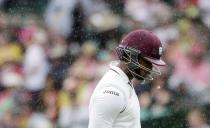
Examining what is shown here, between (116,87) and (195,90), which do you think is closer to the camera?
(116,87)

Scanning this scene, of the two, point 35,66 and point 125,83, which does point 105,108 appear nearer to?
point 125,83

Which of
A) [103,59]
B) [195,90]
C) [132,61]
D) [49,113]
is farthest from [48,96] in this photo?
[132,61]

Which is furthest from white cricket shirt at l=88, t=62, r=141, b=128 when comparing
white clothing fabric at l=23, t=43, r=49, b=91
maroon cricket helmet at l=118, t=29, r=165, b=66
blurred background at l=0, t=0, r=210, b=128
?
white clothing fabric at l=23, t=43, r=49, b=91

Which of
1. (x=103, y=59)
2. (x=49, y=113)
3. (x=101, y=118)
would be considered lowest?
(x=49, y=113)

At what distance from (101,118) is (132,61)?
381mm

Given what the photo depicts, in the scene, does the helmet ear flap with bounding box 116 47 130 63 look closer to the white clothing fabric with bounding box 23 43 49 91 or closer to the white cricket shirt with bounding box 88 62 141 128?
the white cricket shirt with bounding box 88 62 141 128

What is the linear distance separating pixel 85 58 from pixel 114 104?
10.5 ft

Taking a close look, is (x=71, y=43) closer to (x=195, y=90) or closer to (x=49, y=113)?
(x=49, y=113)

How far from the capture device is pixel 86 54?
6656mm

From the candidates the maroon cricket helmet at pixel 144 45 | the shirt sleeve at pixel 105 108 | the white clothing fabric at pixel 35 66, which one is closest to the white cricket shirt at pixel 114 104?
the shirt sleeve at pixel 105 108

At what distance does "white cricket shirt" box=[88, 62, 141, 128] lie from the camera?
11.3ft

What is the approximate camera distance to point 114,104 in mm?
3457

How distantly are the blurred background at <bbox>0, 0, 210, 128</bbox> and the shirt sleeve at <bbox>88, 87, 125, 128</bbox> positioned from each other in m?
3.11

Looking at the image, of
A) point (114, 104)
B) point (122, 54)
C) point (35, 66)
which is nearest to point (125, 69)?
point (122, 54)
